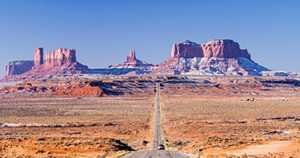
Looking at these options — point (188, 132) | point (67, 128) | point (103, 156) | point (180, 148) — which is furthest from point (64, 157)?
point (67, 128)

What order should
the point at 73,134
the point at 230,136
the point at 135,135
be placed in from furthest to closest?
the point at 73,134, the point at 135,135, the point at 230,136

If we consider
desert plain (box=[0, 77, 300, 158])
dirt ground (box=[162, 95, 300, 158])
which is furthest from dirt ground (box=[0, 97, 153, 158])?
dirt ground (box=[162, 95, 300, 158])

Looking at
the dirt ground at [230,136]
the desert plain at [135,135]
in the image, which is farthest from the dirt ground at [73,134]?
the dirt ground at [230,136]

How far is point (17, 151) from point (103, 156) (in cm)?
853

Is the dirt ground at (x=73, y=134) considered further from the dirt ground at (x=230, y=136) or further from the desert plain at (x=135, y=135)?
the dirt ground at (x=230, y=136)

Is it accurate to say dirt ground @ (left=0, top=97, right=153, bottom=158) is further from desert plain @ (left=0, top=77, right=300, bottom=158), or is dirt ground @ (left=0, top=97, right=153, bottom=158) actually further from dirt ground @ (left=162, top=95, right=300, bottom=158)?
dirt ground @ (left=162, top=95, right=300, bottom=158)

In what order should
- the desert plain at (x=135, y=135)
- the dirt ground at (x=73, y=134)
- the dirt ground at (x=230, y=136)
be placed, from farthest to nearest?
the dirt ground at (x=73, y=134) < the desert plain at (x=135, y=135) < the dirt ground at (x=230, y=136)

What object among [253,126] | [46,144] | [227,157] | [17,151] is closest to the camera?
[227,157]

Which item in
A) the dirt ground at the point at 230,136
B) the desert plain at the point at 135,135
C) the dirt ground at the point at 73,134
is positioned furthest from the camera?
the dirt ground at the point at 73,134

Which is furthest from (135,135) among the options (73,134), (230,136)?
(230,136)

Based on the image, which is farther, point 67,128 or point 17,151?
point 67,128

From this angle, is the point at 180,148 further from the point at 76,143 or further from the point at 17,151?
the point at 17,151

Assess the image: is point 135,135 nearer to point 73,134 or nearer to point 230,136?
point 73,134

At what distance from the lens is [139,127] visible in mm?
85062
